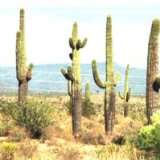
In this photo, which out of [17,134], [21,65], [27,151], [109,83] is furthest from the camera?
[21,65]

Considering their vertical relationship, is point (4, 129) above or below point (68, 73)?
below

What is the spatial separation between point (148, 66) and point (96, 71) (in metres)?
6.13

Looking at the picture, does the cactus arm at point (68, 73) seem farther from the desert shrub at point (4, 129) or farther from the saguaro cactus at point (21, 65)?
the desert shrub at point (4, 129)

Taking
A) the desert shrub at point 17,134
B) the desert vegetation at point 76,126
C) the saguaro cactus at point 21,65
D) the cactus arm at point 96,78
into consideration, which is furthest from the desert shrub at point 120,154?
the saguaro cactus at point 21,65

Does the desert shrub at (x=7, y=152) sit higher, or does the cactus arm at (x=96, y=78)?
the cactus arm at (x=96, y=78)

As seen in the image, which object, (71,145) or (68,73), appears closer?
(71,145)

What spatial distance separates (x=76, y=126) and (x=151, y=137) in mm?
11248

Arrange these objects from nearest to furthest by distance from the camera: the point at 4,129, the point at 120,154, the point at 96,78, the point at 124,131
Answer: the point at 120,154, the point at 4,129, the point at 124,131, the point at 96,78

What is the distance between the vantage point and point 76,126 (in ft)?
100.0

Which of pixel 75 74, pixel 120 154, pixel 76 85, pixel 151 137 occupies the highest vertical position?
pixel 75 74

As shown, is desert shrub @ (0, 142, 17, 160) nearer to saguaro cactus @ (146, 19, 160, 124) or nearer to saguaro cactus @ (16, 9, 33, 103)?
saguaro cactus @ (146, 19, 160, 124)

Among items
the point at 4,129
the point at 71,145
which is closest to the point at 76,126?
the point at 4,129

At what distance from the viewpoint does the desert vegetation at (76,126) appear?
62.8 ft

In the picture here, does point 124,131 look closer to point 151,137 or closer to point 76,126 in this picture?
point 76,126
